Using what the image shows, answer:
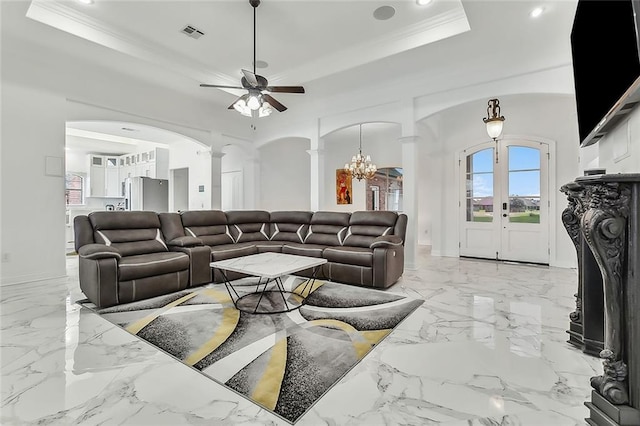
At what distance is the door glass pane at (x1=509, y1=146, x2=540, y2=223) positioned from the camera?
5.54 m

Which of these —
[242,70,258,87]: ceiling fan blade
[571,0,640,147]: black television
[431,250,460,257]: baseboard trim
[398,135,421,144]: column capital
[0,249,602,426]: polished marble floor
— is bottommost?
[0,249,602,426]: polished marble floor

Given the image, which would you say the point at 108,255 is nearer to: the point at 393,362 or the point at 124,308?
the point at 124,308

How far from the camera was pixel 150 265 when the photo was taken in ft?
11.0

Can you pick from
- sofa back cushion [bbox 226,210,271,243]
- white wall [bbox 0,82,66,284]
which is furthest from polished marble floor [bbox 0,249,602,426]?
sofa back cushion [bbox 226,210,271,243]

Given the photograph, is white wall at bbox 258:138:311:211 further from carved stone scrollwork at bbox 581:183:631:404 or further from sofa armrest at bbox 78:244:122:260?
carved stone scrollwork at bbox 581:183:631:404

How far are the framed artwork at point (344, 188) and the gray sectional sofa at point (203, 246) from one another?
373cm

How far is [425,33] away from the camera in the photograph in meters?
3.81

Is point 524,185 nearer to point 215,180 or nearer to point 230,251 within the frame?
point 230,251

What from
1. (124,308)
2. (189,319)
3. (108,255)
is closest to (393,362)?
(189,319)

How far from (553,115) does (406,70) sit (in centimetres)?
295

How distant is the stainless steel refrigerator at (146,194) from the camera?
8414mm

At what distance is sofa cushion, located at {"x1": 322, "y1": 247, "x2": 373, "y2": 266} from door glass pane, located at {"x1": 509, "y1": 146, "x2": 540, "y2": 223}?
139 inches

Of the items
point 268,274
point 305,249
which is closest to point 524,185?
point 305,249

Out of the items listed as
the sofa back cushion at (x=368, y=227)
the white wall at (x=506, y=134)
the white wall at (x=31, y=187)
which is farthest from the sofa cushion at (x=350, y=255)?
the white wall at (x=31, y=187)
